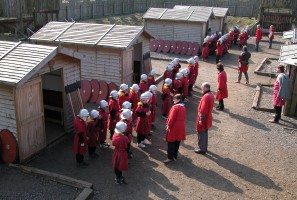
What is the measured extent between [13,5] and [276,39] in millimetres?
23785

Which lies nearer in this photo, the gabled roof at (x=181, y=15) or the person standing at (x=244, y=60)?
the person standing at (x=244, y=60)

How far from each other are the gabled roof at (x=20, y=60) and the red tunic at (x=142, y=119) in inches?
123

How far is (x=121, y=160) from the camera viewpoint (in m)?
8.70

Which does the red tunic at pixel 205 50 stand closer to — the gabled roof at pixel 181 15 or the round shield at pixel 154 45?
the gabled roof at pixel 181 15

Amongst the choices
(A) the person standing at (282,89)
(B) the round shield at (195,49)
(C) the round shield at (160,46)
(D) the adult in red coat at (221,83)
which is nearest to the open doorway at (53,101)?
(D) the adult in red coat at (221,83)

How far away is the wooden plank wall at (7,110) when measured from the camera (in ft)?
30.3

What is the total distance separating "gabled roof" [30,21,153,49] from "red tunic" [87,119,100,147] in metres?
5.13

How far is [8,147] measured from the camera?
31.9ft

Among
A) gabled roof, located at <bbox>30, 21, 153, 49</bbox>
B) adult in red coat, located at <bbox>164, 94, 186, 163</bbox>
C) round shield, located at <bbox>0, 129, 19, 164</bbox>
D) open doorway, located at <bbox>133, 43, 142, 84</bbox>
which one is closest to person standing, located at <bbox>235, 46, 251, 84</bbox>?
open doorway, located at <bbox>133, 43, 142, 84</bbox>

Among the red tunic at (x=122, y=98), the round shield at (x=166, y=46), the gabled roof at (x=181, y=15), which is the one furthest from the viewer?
→ the round shield at (x=166, y=46)

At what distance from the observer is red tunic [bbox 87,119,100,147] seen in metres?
9.98

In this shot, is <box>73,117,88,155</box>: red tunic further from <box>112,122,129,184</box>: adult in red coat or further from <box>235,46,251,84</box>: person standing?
<box>235,46,251,84</box>: person standing

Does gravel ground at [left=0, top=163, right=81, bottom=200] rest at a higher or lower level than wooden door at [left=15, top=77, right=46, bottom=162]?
lower

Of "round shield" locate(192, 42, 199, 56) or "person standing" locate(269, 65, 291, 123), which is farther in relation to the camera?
"round shield" locate(192, 42, 199, 56)
